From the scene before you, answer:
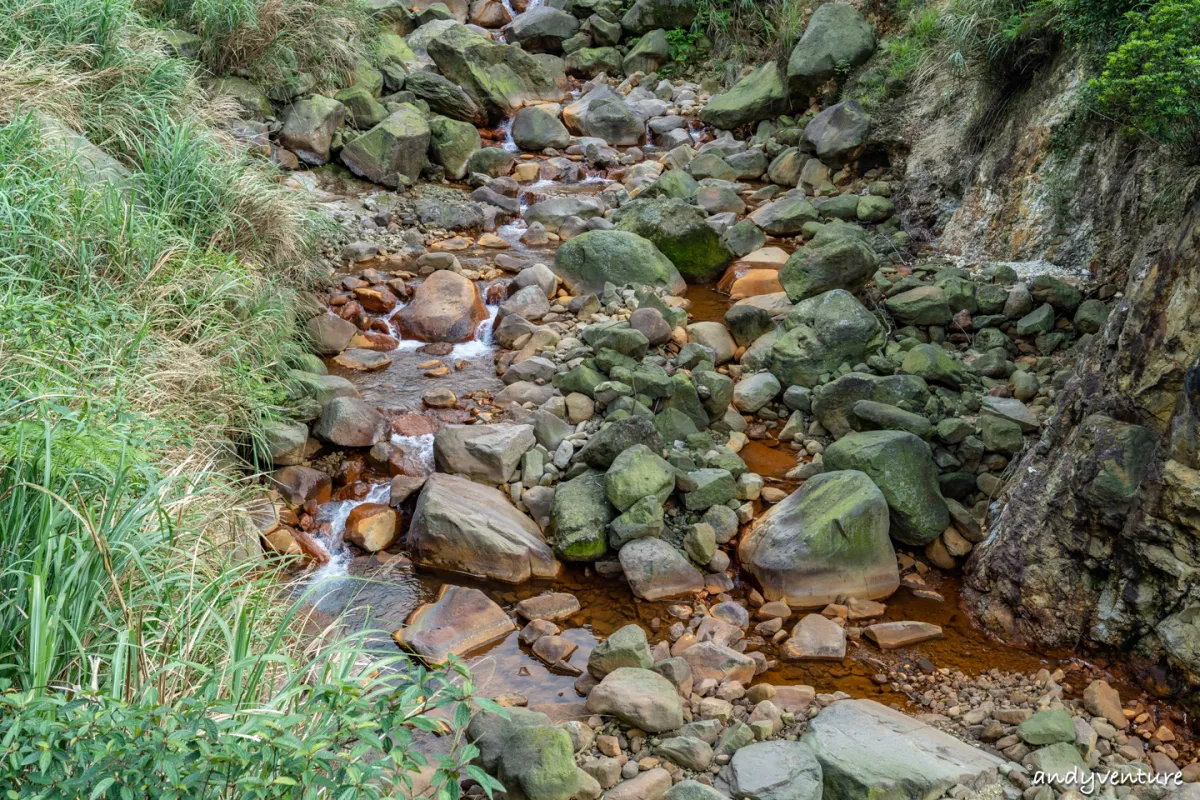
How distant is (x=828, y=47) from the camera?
28.5 feet

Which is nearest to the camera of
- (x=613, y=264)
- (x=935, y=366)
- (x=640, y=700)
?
(x=640, y=700)

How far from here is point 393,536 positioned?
4.64 m

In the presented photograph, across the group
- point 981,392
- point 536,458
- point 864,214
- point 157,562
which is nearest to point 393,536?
point 536,458

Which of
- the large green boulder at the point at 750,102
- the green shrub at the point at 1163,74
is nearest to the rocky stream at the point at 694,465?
the large green boulder at the point at 750,102

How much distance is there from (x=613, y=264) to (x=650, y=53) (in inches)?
209

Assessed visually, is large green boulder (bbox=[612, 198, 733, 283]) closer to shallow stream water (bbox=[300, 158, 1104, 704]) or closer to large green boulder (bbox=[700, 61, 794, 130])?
shallow stream water (bbox=[300, 158, 1104, 704])

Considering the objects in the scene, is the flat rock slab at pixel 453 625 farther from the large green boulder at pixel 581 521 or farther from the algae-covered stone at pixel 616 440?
the algae-covered stone at pixel 616 440

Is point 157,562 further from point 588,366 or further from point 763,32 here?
point 763,32

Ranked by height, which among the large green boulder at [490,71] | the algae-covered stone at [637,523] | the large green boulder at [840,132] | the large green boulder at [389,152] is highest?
the large green boulder at [840,132]

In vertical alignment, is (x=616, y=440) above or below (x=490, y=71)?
below

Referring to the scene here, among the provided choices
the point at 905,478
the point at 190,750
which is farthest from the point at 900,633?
the point at 190,750

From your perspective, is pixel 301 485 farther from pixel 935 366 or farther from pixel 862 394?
pixel 935 366

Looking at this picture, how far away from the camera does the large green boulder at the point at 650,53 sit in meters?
11.1

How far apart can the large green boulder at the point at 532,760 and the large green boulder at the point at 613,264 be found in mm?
4160
